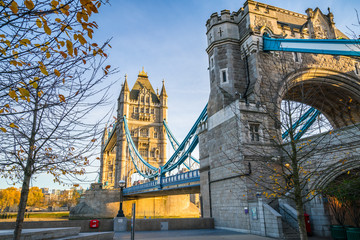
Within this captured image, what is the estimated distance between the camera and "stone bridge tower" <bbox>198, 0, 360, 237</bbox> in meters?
13.4

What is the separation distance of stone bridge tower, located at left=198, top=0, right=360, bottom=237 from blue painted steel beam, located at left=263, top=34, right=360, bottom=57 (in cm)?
56

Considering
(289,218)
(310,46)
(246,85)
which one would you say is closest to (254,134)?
(246,85)

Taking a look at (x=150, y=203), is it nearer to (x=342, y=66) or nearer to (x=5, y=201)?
(x=342, y=66)

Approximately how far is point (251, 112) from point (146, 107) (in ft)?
162

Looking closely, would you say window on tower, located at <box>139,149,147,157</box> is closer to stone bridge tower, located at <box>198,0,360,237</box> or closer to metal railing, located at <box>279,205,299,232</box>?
stone bridge tower, located at <box>198,0,360,237</box>

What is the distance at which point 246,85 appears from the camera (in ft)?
53.7

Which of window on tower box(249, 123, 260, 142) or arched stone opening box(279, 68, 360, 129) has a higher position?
arched stone opening box(279, 68, 360, 129)

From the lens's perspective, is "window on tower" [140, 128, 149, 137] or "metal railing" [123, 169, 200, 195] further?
"window on tower" [140, 128, 149, 137]

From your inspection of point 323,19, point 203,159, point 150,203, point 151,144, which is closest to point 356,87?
point 323,19

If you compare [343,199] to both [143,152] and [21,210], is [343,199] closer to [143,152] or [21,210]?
[21,210]

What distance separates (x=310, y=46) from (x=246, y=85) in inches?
172

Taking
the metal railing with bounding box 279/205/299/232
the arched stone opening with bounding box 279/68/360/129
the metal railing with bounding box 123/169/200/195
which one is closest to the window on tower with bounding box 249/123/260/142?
the arched stone opening with bounding box 279/68/360/129

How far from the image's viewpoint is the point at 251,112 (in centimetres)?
1409

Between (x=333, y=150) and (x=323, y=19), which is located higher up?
(x=323, y=19)
